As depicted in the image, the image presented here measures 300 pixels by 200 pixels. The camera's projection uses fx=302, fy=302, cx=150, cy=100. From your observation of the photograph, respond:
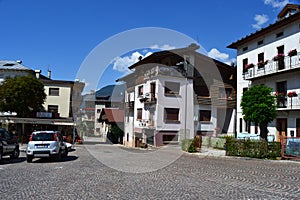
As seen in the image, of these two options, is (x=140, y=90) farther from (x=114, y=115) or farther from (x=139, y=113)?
(x=114, y=115)

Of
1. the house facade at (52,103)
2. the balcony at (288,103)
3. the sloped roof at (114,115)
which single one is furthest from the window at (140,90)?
the balcony at (288,103)

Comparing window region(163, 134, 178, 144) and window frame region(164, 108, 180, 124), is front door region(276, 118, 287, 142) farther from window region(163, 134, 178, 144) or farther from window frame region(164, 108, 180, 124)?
window region(163, 134, 178, 144)

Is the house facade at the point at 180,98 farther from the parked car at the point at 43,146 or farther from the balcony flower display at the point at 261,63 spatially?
the parked car at the point at 43,146

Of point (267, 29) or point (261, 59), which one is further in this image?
point (261, 59)

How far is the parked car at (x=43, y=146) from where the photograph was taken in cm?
1556

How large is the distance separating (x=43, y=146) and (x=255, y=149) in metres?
12.4

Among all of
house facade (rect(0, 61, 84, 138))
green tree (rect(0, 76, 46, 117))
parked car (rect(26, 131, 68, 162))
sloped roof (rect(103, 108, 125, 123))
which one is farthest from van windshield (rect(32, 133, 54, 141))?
sloped roof (rect(103, 108, 125, 123))

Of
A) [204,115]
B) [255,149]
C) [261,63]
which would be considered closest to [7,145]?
[255,149]

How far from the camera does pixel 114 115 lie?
4594cm

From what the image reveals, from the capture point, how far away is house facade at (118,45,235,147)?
32500 millimetres

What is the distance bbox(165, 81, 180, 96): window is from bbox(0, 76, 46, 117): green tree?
16.0 metres

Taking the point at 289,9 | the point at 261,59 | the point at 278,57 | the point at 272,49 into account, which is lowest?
the point at 278,57

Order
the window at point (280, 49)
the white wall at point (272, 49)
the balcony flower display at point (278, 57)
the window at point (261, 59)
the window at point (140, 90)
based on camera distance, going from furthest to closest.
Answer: the window at point (140, 90) → the window at point (261, 59) → the window at point (280, 49) → the balcony flower display at point (278, 57) → the white wall at point (272, 49)

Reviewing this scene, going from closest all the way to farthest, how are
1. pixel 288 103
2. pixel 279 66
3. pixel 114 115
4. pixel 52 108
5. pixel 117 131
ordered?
pixel 288 103 → pixel 279 66 → pixel 52 108 → pixel 114 115 → pixel 117 131
